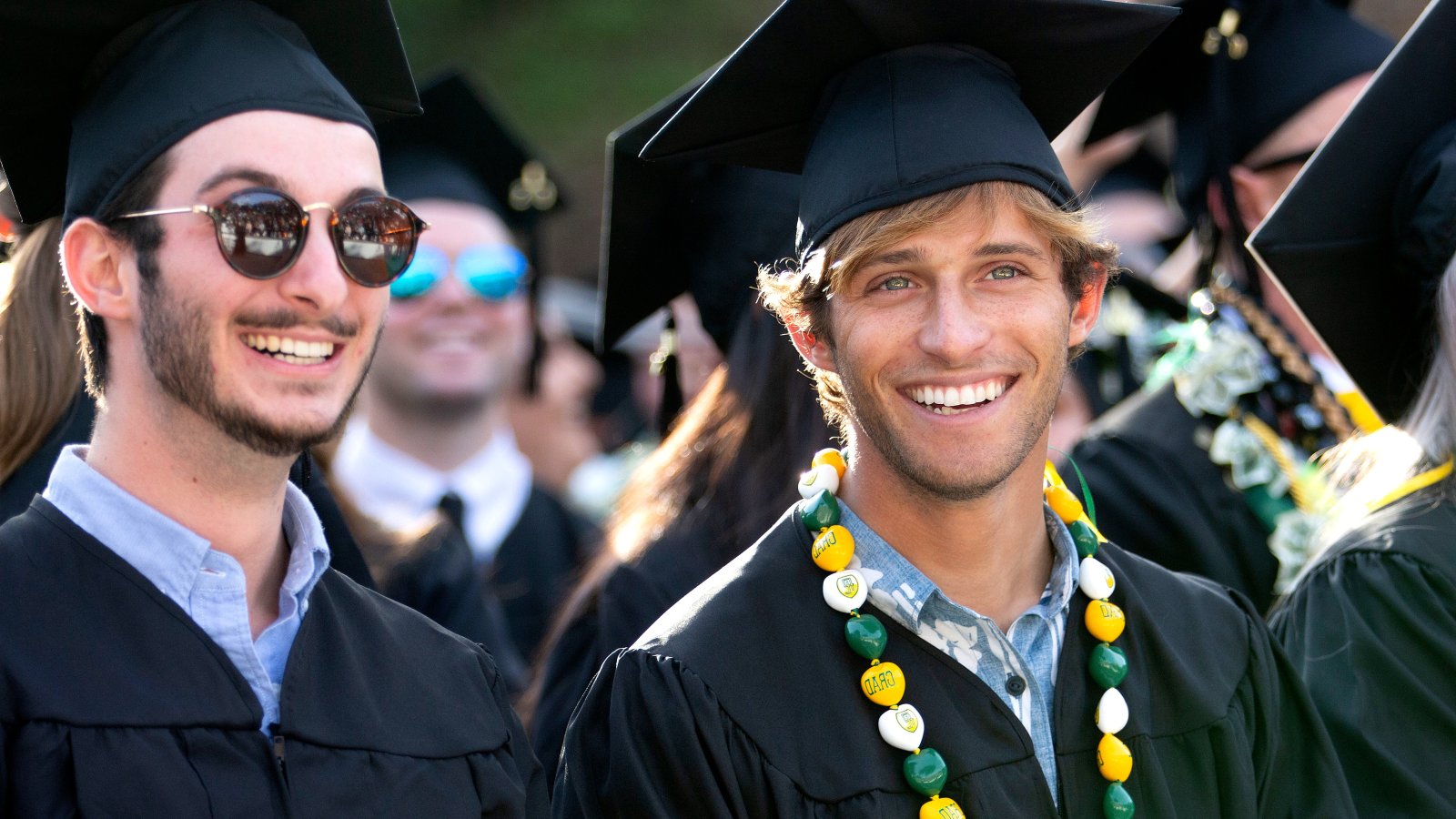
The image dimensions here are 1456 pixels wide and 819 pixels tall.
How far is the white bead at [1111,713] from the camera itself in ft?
8.26

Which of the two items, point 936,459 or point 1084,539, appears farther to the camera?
point 1084,539

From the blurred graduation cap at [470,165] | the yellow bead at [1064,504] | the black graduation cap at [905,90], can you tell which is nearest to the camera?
the black graduation cap at [905,90]

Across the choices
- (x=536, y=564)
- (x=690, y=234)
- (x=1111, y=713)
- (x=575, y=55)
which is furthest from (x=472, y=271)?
(x=575, y=55)

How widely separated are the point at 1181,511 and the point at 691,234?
163cm

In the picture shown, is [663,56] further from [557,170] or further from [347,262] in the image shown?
[347,262]

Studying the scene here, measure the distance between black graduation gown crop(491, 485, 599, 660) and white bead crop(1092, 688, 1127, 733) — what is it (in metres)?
2.99

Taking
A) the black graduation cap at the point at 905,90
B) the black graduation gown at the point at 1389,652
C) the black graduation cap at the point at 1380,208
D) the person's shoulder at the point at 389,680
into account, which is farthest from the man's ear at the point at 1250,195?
the person's shoulder at the point at 389,680

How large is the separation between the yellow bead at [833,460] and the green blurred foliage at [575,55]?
8.67 meters

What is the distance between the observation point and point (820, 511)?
268 centimetres

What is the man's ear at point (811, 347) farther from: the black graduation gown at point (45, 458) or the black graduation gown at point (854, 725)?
the black graduation gown at point (45, 458)

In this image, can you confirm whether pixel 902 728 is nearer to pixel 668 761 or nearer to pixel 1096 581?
pixel 668 761

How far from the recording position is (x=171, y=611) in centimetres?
220

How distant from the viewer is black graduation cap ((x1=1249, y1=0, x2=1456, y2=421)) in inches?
132

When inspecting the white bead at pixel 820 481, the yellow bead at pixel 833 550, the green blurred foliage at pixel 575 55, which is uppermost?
the green blurred foliage at pixel 575 55
